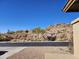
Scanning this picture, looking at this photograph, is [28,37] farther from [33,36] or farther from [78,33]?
[78,33]

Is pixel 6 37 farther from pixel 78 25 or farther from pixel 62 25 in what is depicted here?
pixel 78 25

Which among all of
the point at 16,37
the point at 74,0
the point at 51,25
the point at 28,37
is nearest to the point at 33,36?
the point at 28,37

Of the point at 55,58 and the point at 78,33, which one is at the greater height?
the point at 78,33

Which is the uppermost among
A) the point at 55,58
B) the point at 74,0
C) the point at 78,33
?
the point at 74,0

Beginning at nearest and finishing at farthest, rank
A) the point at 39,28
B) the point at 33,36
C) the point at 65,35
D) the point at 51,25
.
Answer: the point at 65,35
the point at 33,36
the point at 39,28
the point at 51,25

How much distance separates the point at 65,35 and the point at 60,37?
1413mm

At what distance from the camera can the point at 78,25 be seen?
11.0 metres

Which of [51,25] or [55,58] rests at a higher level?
[51,25]

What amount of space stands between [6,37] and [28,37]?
6.45 metres

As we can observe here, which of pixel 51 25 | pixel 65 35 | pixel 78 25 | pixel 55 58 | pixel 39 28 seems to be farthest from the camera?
pixel 51 25

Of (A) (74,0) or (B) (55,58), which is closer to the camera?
(A) (74,0)

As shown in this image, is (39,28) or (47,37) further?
(39,28)

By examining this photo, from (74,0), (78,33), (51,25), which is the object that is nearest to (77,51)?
(78,33)

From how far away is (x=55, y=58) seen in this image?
12.8 metres
